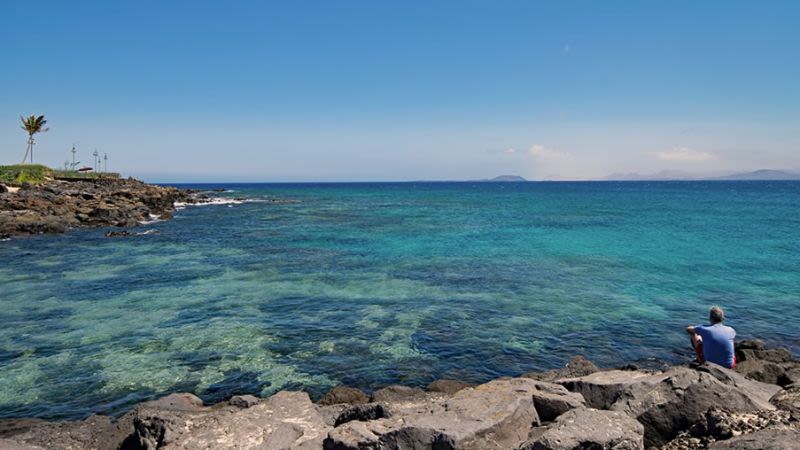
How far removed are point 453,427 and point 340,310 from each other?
12115 mm

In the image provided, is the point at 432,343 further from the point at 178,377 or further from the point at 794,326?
the point at 794,326

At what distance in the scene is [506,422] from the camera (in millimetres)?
7648

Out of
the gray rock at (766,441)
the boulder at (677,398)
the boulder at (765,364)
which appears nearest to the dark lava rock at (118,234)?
the boulder at (677,398)

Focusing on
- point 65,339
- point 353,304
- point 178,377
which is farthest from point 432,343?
point 65,339

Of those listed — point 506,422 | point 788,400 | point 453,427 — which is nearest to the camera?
point 453,427

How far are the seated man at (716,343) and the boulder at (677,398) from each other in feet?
3.60

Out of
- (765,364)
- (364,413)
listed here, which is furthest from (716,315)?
(364,413)

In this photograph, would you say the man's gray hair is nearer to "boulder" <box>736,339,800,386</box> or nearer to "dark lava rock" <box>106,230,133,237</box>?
"boulder" <box>736,339,800,386</box>

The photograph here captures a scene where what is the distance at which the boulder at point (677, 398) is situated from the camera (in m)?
8.02

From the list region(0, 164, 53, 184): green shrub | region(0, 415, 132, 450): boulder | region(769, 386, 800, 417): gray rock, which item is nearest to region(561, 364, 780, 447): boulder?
region(769, 386, 800, 417): gray rock

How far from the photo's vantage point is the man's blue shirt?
405 inches

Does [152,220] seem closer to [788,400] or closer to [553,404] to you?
[553,404]

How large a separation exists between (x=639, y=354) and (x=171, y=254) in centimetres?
2932

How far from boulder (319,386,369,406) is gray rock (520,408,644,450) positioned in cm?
502
